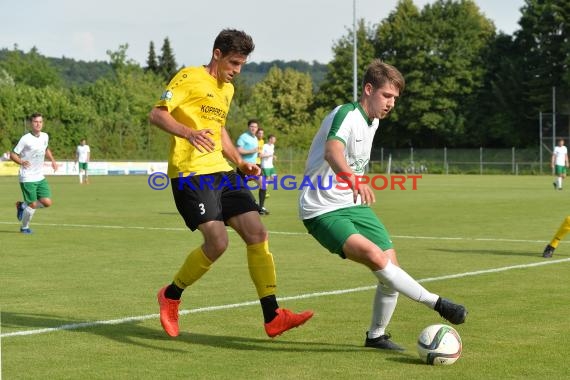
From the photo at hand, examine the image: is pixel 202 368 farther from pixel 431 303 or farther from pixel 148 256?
pixel 148 256

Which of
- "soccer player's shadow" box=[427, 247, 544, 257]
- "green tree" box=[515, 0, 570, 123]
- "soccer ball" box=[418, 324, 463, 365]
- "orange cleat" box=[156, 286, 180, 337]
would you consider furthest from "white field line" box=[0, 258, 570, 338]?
"green tree" box=[515, 0, 570, 123]

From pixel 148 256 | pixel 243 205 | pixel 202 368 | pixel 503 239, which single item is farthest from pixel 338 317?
pixel 503 239

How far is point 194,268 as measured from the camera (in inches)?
272

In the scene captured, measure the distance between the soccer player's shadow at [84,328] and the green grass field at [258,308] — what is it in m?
0.01

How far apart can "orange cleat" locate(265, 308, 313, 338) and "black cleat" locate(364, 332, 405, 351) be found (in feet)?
1.51

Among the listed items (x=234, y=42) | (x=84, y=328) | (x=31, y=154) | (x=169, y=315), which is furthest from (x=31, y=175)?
(x=234, y=42)

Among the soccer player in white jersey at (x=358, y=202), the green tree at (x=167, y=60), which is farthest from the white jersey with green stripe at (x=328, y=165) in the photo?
the green tree at (x=167, y=60)

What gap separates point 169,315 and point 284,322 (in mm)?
873

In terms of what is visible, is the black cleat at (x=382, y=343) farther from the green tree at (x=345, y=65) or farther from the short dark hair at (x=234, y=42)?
the green tree at (x=345, y=65)

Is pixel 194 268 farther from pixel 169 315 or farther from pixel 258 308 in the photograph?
pixel 258 308

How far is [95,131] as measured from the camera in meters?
61.1

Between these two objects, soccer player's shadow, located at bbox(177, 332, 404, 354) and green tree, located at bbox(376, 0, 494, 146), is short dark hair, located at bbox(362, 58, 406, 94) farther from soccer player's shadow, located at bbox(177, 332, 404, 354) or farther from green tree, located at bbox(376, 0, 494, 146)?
green tree, located at bbox(376, 0, 494, 146)

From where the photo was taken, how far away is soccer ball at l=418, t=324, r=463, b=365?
228 inches

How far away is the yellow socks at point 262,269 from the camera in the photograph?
6812mm
